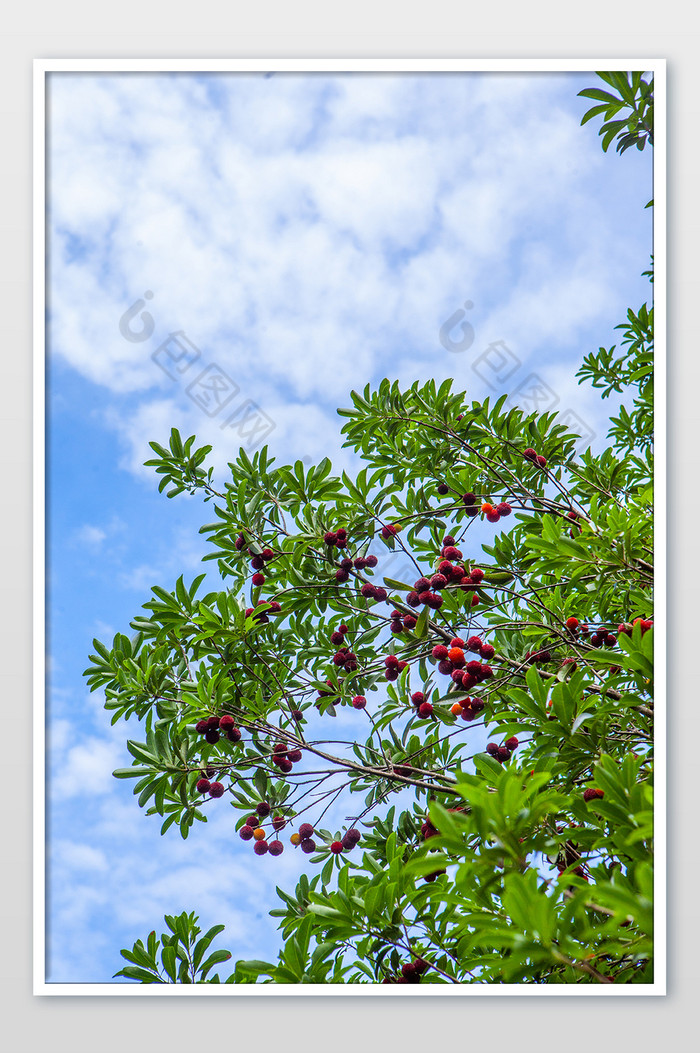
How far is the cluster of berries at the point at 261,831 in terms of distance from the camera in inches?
69.0

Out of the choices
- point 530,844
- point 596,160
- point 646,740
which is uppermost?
point 596,160

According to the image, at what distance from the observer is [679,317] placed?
1.73m

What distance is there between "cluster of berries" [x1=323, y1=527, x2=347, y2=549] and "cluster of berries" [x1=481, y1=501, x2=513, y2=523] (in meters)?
0.33

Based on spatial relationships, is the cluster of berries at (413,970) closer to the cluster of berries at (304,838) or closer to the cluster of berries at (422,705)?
the cluster of berries at (304,838)

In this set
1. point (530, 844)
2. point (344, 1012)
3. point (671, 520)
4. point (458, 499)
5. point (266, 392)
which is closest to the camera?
point (530, 844)

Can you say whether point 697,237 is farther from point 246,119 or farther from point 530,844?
point 530,844

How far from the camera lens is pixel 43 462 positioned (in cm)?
172

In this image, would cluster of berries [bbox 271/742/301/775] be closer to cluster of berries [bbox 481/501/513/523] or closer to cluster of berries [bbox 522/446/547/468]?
cluster of berries [bbox 481/501/513/523]

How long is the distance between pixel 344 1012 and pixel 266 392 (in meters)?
1.21

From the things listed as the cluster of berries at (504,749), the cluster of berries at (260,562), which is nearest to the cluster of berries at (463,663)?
the cluster of berries at (504,749)

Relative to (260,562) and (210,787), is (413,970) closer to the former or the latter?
(210,787)

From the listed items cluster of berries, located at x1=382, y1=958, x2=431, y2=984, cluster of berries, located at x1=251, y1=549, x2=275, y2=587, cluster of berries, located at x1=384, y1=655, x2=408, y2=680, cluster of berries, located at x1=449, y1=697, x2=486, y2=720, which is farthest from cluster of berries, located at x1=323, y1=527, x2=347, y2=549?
cluster of berries, located at x1=382, y1=958, x2=431, y2=984

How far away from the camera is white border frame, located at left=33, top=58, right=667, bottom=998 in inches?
60.9

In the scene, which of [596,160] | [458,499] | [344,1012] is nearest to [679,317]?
[596,160]
